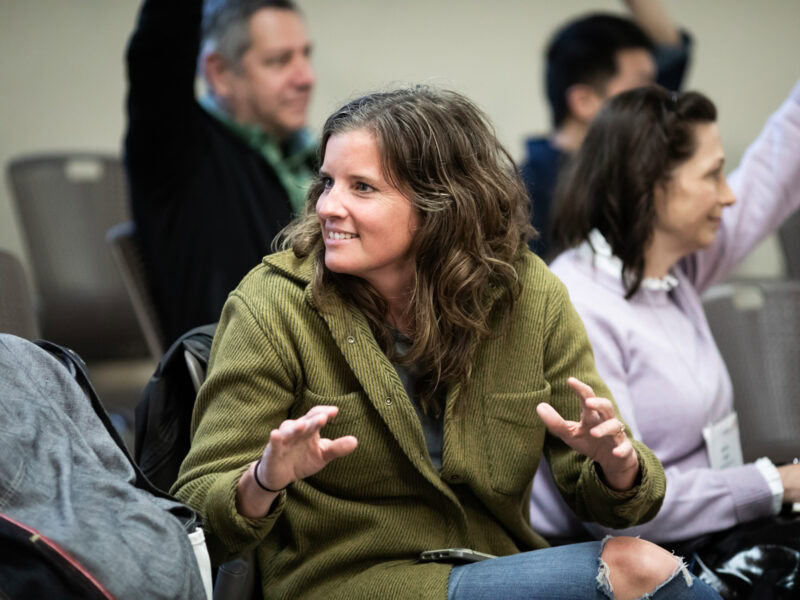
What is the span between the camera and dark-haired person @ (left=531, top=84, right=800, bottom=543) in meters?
1.86

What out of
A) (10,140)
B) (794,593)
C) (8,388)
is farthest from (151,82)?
(10,140)

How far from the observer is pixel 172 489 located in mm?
1443

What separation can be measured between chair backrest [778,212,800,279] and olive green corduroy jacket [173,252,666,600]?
2113 mm

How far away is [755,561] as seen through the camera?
1.74 meters

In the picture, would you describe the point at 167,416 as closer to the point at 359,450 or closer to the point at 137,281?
the point at 359,450

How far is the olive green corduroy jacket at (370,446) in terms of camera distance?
56.4 inches

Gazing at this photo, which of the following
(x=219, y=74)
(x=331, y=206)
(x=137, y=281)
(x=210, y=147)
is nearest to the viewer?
(x=331, y=206)

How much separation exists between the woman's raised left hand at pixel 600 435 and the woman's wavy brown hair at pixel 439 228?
0.20 metres

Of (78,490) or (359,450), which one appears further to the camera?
(359,450)

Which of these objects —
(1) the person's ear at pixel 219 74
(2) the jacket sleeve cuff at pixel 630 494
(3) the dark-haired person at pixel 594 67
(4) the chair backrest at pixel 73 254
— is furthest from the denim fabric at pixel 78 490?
(4) the chair backrest at pixel 73 254

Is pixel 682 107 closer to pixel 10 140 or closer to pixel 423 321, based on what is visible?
pixel 423 321

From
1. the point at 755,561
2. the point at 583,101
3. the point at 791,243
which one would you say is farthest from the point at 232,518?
the point at 791,243

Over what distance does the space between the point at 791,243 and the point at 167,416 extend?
8.43 ft

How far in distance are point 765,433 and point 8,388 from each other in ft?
5.40
